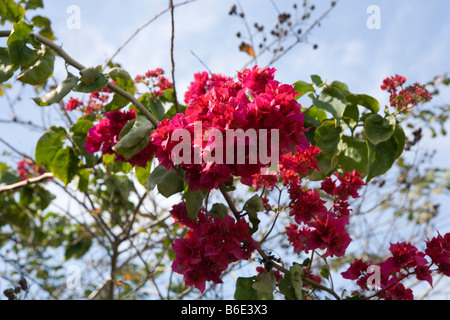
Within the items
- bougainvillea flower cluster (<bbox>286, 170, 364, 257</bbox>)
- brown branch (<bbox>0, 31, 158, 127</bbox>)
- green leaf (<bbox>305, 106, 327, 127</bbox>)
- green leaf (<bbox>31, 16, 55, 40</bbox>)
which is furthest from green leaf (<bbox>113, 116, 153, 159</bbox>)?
green leaf (<bbox>31, 16, 55, 40</bbox>)

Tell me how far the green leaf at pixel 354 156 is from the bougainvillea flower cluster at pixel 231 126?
1.07ft

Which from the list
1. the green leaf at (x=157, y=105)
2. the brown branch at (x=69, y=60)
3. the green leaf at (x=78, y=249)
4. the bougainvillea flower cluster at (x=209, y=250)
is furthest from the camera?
the green leaf at (x=78, y=249)

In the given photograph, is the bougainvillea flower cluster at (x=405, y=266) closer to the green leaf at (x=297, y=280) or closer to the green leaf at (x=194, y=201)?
the green leaf at (x=297, y=280)

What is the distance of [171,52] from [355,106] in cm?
63

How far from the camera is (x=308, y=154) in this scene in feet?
4.12

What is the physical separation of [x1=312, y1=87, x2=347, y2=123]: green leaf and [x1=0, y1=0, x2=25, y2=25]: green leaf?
1000mm

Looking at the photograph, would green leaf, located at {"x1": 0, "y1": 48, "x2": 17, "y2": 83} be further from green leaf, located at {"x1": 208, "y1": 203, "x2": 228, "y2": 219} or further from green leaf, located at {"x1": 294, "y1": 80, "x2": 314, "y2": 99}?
green leaf, located at {"x1": 294, "y1": 80, "x2": 314, "y2": 99}

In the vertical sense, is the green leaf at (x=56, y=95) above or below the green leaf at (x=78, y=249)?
below

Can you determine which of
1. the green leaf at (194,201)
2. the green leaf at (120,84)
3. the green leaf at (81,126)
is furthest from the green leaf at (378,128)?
the green leaf at (81,126)

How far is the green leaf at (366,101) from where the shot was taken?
1.33 metres

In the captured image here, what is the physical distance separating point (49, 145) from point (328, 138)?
3.49 ft

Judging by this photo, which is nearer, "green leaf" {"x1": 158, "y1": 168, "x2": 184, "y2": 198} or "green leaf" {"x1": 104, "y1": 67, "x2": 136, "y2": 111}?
"green leaf" {"x1": 158, "y1": 168, "x2": 184, "y2": 198}

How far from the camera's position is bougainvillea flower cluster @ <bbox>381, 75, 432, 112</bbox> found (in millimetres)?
1336
